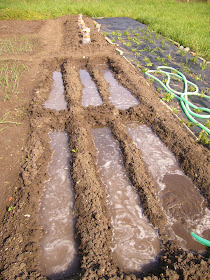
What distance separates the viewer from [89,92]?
5566mm

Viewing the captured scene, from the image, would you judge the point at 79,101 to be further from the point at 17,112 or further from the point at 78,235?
the point at 78,235

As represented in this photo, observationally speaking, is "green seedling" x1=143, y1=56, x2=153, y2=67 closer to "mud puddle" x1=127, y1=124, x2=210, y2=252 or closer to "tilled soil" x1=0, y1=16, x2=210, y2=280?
"tilled soil" x1=0, y1=16, x2=210, y2=280

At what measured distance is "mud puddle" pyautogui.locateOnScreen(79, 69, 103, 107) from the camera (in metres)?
5.15

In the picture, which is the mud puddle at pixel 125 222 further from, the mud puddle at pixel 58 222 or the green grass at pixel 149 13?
the green grass at pixel 149 13

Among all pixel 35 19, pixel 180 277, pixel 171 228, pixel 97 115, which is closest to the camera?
pixel 180 277

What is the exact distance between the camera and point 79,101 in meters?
5.12

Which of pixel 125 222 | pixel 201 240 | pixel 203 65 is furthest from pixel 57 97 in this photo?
pixel 203 65

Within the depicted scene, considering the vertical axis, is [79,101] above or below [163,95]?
below

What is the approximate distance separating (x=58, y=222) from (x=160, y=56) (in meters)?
6.65

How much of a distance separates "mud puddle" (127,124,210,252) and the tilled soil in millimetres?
125

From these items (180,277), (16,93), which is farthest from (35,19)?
(180,277)

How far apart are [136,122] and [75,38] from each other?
5.68 metres

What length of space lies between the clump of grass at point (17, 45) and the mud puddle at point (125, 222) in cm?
589

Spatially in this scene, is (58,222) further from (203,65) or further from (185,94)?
(203,65)
